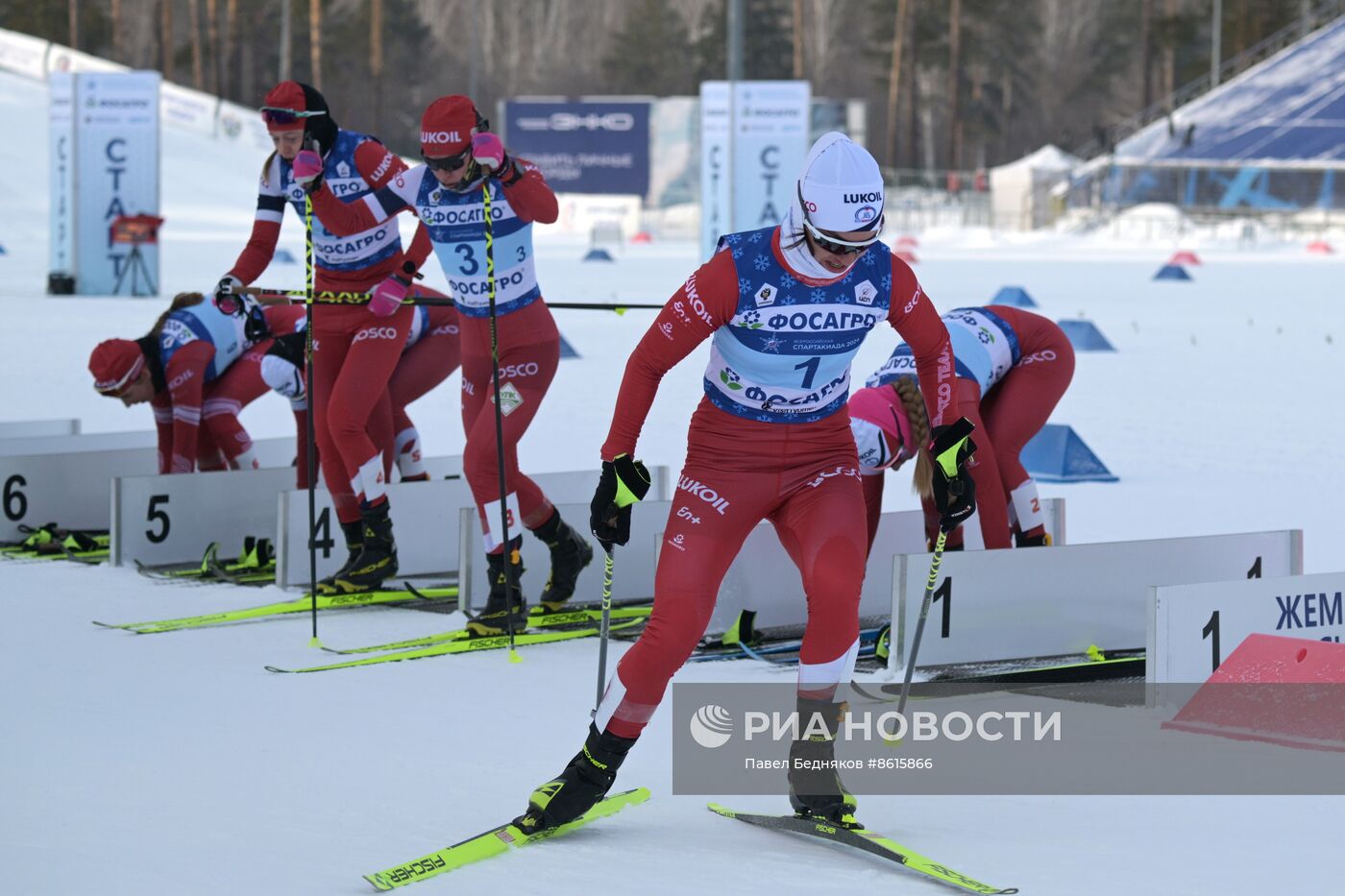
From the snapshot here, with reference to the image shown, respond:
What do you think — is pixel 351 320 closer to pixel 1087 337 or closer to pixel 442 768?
pixel 442 768

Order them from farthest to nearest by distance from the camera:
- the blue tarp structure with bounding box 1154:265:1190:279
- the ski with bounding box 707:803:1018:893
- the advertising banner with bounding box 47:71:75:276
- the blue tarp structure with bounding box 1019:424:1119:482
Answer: the blue tarp structure with bounding box 1154:265:1190:279 < the advertising banner with bounding box 47:71:75:276 < the blue tarp structure with bounding box 1019:424:1119:482 < the ski with bounding box 707:803:1018:893

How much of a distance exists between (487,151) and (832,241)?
2.54 meters

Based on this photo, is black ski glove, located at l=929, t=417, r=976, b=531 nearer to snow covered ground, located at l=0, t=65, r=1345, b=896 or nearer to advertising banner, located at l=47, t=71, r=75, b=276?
snow covered ground, located at l=0, t=65, r=1345, b=896

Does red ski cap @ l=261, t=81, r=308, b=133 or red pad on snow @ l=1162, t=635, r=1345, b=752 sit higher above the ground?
Answer: red ski cap @ l=261, t=81, r=308, b=133

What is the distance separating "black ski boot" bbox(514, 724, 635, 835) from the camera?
4344mm

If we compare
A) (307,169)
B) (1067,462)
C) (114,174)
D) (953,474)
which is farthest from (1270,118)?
(953,474)

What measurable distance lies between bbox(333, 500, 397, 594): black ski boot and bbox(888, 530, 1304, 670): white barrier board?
256 cm

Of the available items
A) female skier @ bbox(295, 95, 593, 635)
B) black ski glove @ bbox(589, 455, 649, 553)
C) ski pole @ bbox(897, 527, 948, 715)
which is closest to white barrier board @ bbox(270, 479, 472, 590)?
female skier @ bbox(295, 95, 593, 635)

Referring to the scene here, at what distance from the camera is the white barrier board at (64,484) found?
9078 mm

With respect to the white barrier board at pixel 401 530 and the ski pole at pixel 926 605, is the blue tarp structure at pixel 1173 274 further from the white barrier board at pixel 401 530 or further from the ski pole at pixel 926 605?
the ski pole at pixel 926 605

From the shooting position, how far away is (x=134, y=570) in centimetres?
825

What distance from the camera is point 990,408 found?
7.37 meters

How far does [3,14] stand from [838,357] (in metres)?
69.4
